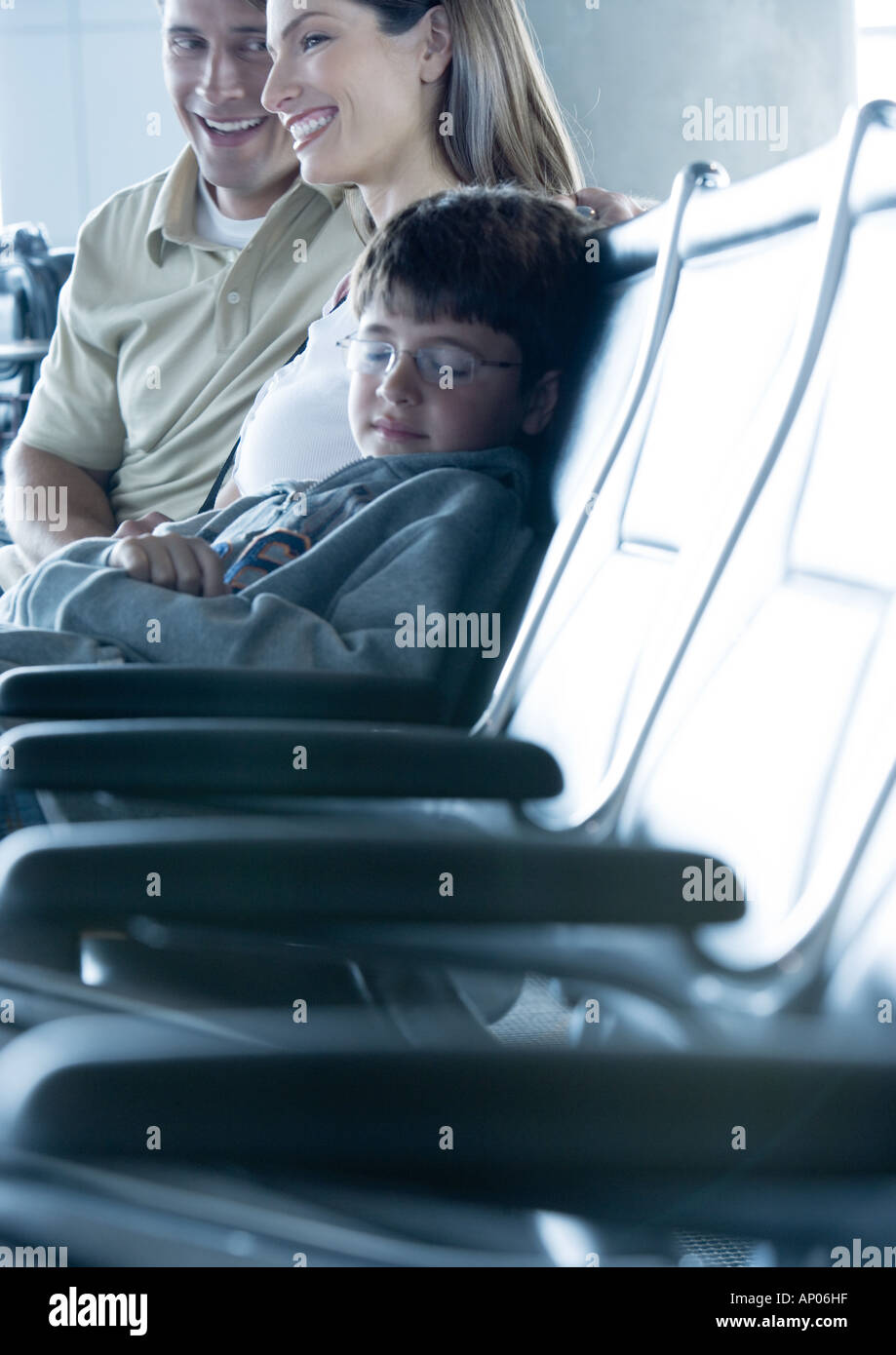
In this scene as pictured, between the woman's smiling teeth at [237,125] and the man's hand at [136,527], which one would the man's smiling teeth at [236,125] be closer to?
the woman's smiling teeth at [237,125]

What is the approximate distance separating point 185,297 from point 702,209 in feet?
3.53

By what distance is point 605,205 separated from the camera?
1441 mm

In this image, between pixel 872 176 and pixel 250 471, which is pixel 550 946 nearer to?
pixel 872 176

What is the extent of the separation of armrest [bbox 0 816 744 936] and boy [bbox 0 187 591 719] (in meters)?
0.50

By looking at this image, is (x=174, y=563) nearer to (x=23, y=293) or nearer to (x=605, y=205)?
(x=605, y=205)

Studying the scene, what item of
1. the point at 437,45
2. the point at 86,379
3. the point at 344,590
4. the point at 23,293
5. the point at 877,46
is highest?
the point at 877,46

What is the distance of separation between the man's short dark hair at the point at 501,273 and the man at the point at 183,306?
2.01 ft

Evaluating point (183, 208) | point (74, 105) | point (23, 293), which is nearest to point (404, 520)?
point (183, 208)

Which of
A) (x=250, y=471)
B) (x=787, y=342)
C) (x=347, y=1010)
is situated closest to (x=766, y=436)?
(x=787, y=342)

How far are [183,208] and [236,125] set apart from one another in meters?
0.13

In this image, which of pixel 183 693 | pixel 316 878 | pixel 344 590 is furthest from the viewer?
pixel 344 590

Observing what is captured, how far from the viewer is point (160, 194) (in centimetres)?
201

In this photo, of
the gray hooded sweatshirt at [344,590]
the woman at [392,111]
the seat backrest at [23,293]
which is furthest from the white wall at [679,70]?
the gray hooded sweatshirt at [344,590]

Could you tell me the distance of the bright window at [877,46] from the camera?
6242mm
